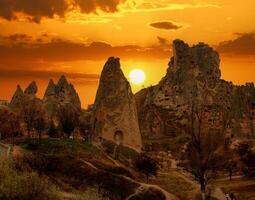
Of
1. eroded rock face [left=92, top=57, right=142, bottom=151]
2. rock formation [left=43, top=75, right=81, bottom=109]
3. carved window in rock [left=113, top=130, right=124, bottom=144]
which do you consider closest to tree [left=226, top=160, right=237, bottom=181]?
eroded rock face [left=92, top=57, right=142, bottom=151]

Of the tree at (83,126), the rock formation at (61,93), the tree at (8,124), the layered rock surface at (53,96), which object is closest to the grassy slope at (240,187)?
the tree at (8,124)

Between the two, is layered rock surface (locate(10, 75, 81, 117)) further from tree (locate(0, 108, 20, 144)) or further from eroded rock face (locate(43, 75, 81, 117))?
tree (locate(0, 108, 20, 144))

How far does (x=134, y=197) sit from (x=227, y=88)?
93792mm

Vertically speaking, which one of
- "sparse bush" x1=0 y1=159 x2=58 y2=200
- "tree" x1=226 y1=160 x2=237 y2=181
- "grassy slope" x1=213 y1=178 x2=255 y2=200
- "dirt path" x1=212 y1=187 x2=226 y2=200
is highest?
"sparse bush" x1=0 y1=159 x2=58 y2=200

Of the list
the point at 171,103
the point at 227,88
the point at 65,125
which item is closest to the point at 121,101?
the point at 65,125

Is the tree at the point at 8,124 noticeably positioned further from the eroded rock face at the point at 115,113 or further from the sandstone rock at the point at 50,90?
the sandstone rock at the point at 50,90

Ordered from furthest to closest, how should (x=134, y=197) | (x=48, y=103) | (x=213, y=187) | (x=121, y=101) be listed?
(x=48, y=103)
(x=121, y=101)
(x=213, y=187)
(x=134, y=197)

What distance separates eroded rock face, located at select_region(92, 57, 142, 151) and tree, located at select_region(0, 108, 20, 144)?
12405mm

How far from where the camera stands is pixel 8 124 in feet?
244

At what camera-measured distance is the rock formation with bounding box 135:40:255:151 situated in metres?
122

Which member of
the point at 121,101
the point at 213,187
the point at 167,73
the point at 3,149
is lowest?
the point at 213,187

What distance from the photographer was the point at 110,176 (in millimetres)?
49062

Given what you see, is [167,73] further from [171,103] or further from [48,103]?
[48,103]

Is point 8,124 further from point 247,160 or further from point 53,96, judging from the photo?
point 53,96
